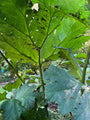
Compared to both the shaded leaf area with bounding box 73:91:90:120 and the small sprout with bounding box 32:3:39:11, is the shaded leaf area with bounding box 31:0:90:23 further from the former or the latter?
the shaded leaf area with bounding box 73:91:90:120

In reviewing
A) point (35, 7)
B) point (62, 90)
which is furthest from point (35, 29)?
point (62, 90)

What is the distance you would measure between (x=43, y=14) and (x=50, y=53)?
146mm

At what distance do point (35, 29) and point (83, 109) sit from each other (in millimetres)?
266

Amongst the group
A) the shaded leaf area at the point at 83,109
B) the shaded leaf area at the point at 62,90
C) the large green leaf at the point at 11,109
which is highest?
the shaded leaf area at the point at 62,90

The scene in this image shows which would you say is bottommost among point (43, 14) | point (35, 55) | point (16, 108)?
point (16, 108)

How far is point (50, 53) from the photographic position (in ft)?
1.57

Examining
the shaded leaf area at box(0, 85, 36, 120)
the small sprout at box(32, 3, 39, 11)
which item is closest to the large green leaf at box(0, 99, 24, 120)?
the shaded leaf area at box(0, 85, 36, 120)

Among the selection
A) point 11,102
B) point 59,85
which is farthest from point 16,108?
point 59,85

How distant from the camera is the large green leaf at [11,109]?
0.39m

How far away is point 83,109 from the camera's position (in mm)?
291

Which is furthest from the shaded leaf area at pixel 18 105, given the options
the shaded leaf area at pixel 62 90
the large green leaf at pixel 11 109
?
the shaded leaf area at pixel 62 90

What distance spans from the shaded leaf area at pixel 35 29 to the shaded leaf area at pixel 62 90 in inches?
4.8

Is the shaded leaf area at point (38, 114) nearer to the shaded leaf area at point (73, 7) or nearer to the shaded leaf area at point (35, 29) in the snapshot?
the shaded leaf area at point (35, 29)

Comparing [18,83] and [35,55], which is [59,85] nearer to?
[35,55]
